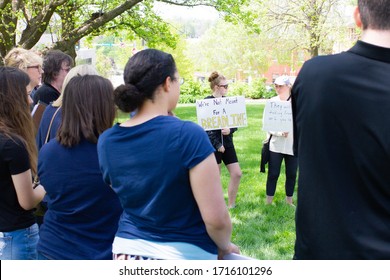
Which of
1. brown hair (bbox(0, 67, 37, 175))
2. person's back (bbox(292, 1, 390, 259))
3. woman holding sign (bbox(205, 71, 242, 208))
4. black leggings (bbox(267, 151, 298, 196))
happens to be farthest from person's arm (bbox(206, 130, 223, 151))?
person's back (bbox(292, 1, 390, 259))

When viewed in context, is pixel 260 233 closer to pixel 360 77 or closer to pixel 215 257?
pixel 215 257

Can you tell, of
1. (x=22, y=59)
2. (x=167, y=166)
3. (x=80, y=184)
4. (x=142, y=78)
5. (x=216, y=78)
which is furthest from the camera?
(x=216, y=78)

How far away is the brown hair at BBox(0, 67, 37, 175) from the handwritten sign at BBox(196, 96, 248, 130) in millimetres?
4216

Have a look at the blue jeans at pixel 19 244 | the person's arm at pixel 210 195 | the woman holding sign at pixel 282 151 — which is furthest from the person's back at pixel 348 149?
the woman holding sign at pixel 282 151

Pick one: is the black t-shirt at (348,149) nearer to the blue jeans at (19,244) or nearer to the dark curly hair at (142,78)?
the dark curly hair at (142,78)

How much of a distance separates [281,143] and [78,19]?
12509 millimetres

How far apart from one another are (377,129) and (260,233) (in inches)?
190

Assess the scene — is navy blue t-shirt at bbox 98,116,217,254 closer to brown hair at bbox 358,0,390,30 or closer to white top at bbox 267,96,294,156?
brown hair at bbox 358,0,390,30

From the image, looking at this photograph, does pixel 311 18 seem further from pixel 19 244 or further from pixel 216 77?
pixel 19 244

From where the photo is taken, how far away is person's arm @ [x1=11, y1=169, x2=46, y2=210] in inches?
120

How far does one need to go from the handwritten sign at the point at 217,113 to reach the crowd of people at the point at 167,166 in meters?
3.71

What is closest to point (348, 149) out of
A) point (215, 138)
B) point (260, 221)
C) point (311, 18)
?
point (260, 221)

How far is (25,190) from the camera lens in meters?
3.06
